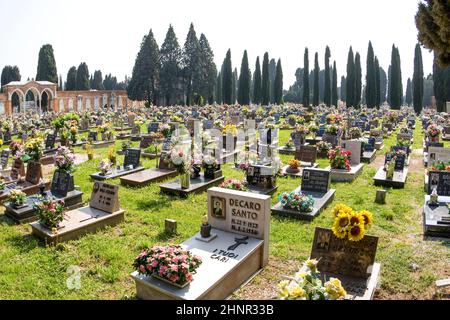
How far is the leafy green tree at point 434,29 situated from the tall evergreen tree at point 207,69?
56231 mm

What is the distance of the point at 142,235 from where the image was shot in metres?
9.23

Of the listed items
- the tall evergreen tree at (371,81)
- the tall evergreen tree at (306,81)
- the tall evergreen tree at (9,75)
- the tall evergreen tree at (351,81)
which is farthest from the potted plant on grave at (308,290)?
the tall evergreen tree at (9,75)

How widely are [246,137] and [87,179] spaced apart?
1168 centimetres

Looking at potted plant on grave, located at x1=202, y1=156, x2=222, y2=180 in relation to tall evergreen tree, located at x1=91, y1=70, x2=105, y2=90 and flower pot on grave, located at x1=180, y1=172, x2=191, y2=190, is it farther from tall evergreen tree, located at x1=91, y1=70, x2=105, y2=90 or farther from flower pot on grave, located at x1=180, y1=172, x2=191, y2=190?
tall evergreen tree, located at x1=91, y1=70, x2=105, y2=90

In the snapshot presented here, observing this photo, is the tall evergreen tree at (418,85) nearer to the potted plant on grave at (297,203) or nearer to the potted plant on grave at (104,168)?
the potted plant on grave at (104,168)

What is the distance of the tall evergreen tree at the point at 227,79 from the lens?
66.1m

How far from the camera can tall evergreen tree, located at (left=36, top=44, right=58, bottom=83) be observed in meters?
68.8

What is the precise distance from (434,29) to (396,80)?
5465cm

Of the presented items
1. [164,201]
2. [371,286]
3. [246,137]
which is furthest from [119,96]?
A: [371,286]

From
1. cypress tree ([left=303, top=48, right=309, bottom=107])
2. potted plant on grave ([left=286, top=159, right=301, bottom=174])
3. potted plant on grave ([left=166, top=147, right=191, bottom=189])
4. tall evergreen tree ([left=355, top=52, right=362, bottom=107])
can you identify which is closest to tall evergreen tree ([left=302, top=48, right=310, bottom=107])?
cypress tree ([left=303, top=48, right=309, bottom=107])

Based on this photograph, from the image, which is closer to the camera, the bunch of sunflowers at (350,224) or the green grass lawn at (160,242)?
the bunch of sunflowers at (350,224)

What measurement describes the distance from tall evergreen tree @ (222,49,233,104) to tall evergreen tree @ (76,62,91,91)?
92.9 feet
